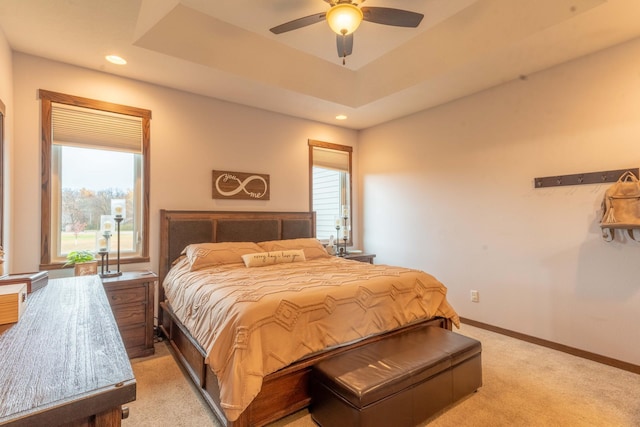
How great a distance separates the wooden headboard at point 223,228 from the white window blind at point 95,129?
31.6 inches

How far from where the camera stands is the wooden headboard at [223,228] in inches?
133

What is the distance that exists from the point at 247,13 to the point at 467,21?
1981 mm

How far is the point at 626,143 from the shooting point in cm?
265

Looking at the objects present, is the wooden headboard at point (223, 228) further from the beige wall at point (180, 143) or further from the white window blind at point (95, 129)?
the white window blind at point (95, 129)

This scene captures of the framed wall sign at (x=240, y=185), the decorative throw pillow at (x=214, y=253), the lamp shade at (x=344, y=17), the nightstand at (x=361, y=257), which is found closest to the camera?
the lamp shade at (x=344, y=17)

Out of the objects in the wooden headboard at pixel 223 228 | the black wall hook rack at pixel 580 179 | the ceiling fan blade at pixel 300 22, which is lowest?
the wooden headboard at pixel 223 228

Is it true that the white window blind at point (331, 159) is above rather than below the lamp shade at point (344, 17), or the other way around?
below

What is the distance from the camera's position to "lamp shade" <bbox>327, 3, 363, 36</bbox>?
2.05 meters

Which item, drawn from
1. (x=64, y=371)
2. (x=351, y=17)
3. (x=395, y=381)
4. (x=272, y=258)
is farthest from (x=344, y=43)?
(x=64, y=371)

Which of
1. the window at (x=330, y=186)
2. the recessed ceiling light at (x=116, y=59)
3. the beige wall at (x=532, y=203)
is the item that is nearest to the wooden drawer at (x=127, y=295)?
the recessed ceiling light at (x=116, y=59)

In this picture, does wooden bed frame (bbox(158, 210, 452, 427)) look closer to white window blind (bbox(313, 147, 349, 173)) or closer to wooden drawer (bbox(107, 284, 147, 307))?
wooden drawer (bbox(107, 284, 147, 307))

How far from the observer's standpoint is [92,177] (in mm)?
3143

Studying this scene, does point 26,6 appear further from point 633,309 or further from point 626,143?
point 633,309

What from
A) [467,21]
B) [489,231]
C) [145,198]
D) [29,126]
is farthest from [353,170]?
[29,126]
